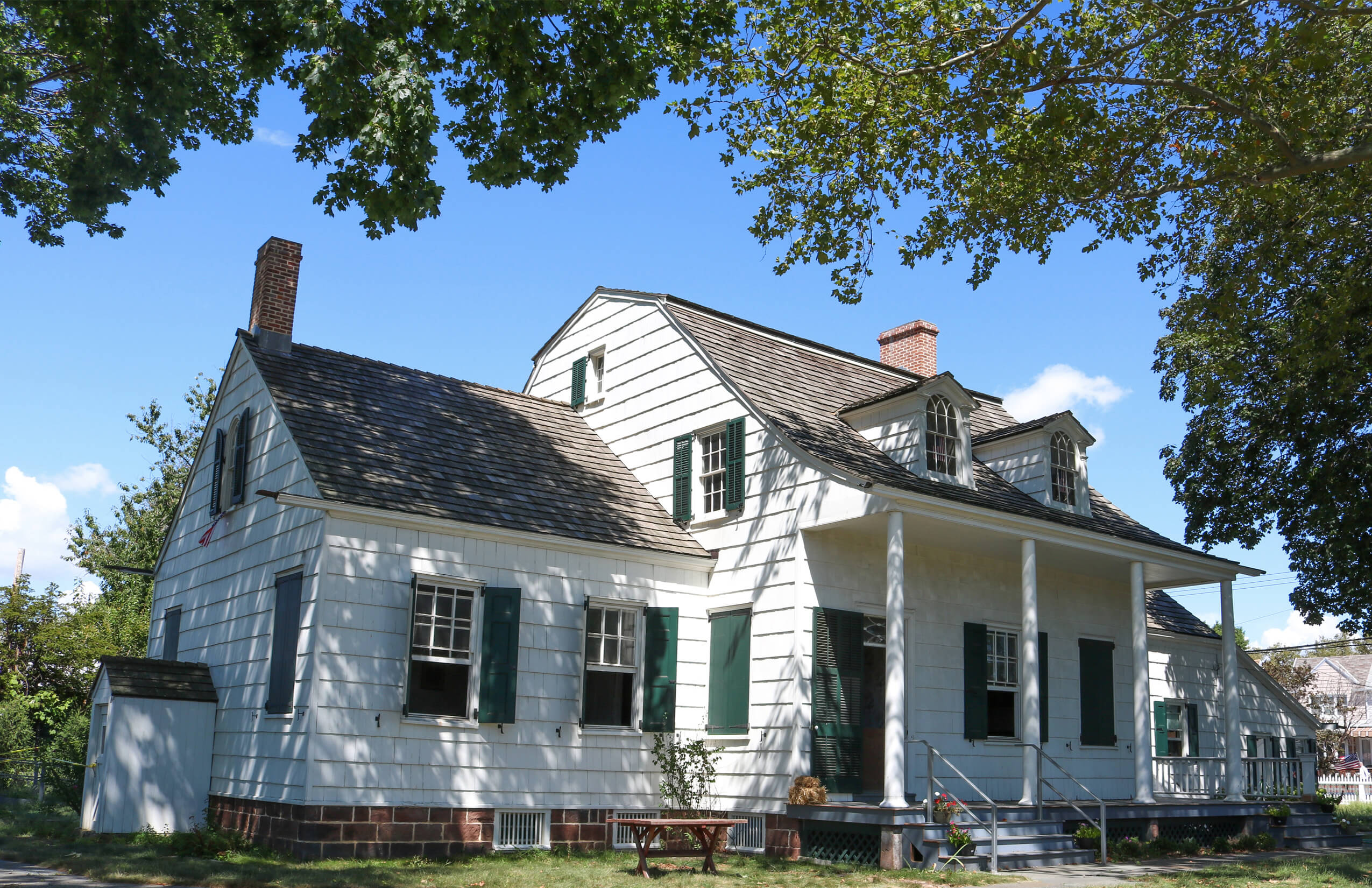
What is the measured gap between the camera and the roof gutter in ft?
45.3

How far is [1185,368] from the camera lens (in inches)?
980

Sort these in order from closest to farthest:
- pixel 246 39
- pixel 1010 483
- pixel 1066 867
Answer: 1. pixel 246 39
2. pixel 1066 867
3. pixel 1010 483

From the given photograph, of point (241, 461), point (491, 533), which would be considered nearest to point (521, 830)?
point (491, 533)

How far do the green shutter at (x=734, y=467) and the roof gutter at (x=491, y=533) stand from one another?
3.10 feet

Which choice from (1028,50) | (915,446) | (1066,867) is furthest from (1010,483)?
(1028,50)

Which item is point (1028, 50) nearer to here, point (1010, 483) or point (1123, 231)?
point (1123, 231)

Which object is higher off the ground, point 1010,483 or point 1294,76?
point 1294,76

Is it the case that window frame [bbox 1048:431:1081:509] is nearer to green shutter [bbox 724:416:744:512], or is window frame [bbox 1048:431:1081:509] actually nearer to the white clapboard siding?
green shutter [bbox 724:416:744:512]

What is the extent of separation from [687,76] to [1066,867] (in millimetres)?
10784

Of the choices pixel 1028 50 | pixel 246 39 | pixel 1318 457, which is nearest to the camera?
pixel 246 39

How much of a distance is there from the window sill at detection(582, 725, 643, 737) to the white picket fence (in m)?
27.6

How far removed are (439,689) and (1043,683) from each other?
9960mm

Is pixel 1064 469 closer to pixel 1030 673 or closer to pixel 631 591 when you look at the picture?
pixel 1030 673

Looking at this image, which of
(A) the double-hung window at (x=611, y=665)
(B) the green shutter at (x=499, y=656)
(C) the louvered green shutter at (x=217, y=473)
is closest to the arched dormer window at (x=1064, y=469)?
(A) the double-hung window at (x=611, y=665)
